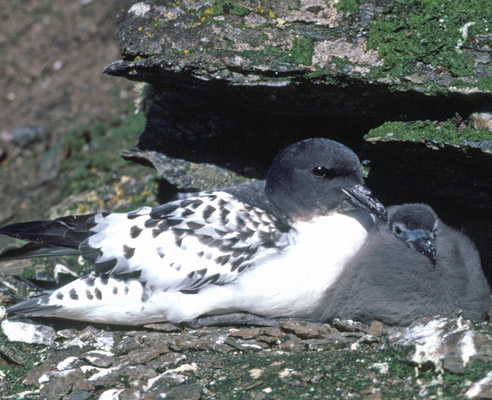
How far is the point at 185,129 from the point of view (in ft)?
18.5

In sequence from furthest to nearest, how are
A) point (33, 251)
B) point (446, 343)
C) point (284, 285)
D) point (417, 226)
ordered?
point (33, 251), point (417, 226), point (284, 285), point (446, 343)

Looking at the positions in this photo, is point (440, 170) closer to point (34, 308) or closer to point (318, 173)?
point (318, 173)

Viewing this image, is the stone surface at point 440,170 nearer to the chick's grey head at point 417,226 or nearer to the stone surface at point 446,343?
the chick's grey head at point 417,226

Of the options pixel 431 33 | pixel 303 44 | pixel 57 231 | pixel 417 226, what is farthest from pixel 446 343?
pixel 57 231

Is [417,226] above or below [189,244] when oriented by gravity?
above

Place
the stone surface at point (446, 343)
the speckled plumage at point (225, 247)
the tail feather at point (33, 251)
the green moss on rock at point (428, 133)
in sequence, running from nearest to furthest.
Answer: the stone surface at point (446, 343) < the green moss on rock at point (428, 133) < the speckled plumage at point (225, 247) < the tail feather at point (33, 251)

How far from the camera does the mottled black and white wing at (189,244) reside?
4180 mm

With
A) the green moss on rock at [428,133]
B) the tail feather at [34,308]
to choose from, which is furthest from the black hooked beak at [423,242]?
the tail feather at [34,308]

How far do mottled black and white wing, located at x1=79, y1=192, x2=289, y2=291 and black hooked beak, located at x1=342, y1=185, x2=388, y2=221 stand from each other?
0.49 metres

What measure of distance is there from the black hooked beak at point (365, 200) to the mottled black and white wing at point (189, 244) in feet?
1.60

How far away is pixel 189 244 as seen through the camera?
13.9ft

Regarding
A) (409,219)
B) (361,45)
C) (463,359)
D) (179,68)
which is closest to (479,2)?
(361,45)

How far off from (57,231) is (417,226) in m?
2.47

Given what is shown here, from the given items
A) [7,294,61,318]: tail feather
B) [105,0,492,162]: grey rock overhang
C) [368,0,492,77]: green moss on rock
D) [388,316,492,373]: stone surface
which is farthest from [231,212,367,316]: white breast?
[7,294,61,318]: tail feather
